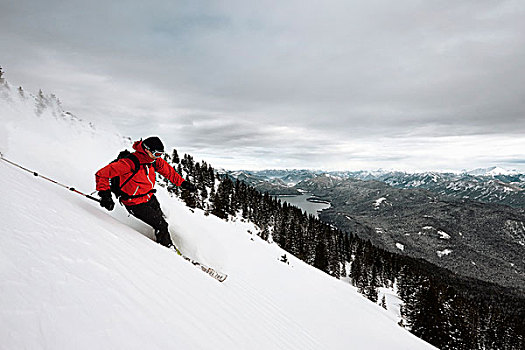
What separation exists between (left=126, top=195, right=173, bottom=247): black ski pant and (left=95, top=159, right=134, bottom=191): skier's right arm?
882mm

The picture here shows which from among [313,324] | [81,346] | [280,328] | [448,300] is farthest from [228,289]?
[448,300]

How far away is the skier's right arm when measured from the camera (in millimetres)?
4992

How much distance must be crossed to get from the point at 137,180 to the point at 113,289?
10.5 ft

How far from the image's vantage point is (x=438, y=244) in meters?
189

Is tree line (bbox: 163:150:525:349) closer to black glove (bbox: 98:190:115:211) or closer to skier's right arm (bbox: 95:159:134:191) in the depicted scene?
skier's right arm (bbox: 95:159:134:191)

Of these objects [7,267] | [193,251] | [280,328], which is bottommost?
[280,328]

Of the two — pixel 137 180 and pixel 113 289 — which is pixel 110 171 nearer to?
pixel 137 180

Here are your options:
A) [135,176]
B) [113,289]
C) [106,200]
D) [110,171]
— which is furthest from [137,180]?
[113,289]

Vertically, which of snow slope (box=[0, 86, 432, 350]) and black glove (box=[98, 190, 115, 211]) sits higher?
black glove (box=[98, 190, 115, 211])

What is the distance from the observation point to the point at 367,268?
66.9 meters

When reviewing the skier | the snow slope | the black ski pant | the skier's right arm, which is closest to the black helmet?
the skier

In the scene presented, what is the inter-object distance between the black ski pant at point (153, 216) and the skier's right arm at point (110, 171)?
88 cm

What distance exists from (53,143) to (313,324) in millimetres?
11378

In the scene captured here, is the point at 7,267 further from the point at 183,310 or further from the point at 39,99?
the point at 39,99
